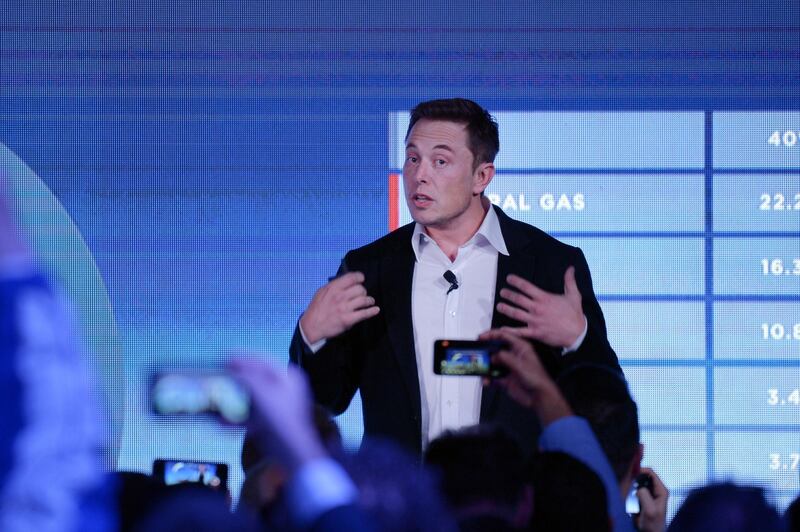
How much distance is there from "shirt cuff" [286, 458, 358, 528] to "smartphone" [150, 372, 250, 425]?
0.09 metres

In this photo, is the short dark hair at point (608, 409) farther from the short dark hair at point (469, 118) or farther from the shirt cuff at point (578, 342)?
the short dark hair at point (469, 118)

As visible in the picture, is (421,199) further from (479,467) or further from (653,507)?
(479,467)

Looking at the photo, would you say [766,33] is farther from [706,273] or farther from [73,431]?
[73,431]

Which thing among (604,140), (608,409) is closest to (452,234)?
(608,409)

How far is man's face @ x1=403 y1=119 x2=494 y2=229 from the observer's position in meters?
2.91

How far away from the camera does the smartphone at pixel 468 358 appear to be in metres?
2.39

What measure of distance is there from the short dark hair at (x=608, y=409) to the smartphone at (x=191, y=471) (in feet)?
2.82

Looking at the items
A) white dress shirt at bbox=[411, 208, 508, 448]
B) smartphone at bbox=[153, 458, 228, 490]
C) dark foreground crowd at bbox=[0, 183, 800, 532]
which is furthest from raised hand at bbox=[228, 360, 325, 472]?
white dress shirt at bbox=[411, 208, 508, 448]

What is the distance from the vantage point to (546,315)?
2.45m

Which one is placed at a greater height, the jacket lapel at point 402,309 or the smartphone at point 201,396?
the jacket lapel at point 402,309

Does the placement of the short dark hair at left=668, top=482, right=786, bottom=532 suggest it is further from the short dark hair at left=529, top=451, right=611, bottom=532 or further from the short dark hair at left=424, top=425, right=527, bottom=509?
the short dark hair at left=424, top=425, right=527, bottom=509

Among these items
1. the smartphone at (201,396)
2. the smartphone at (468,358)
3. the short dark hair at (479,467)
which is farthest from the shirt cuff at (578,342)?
the smartphone at (201,396)

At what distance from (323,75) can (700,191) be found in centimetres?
153

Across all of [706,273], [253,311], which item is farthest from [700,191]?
[253,311]
